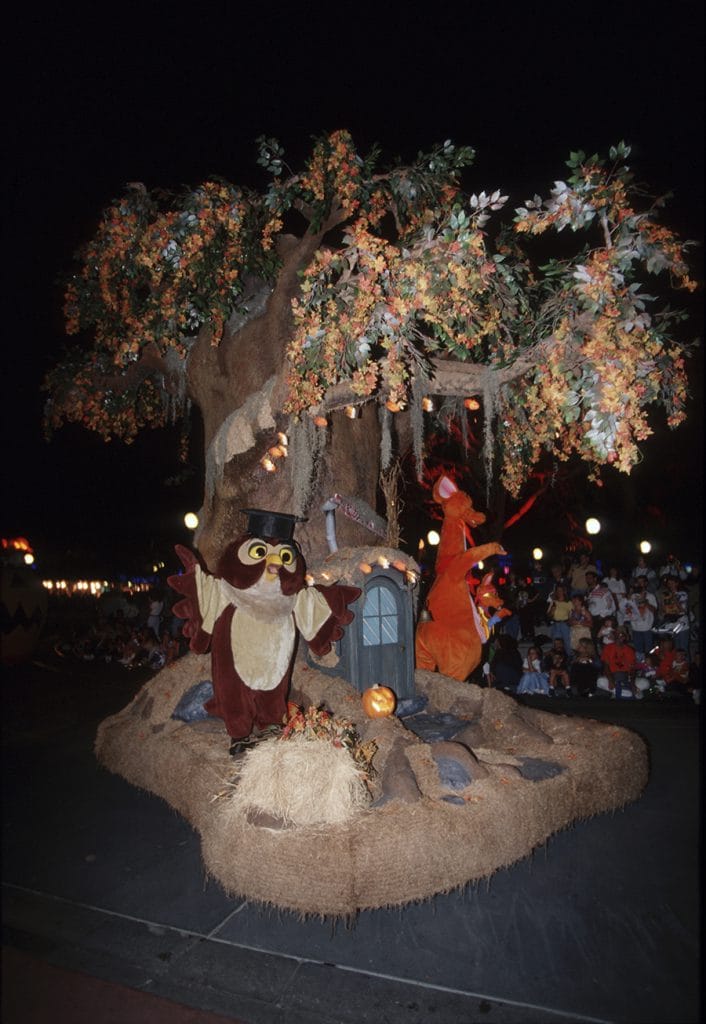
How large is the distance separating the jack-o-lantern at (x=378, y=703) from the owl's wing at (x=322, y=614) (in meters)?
0.65

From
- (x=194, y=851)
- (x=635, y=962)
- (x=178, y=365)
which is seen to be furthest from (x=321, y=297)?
(x=635, y=962)

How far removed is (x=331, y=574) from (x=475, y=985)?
3.89m

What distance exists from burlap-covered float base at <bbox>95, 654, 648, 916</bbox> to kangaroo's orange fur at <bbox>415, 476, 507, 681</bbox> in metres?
1.10

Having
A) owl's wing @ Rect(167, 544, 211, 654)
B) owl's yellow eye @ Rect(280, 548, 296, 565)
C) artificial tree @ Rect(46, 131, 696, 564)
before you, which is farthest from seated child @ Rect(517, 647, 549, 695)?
owl's wing @ Rect(167, 544, 211, 654)

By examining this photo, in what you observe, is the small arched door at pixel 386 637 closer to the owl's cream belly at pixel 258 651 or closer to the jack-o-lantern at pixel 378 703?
the jack-o-lantern at pixel 378 703

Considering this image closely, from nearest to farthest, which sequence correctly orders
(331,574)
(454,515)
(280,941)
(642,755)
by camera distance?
(280,941)
(642,755)
(331,574)
(454,515)

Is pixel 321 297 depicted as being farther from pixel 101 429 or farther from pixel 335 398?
pixel 101 429

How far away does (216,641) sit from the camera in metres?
5.61

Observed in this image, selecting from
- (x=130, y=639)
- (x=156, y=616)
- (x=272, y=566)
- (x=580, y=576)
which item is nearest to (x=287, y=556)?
Answer: (x=272, y=566)

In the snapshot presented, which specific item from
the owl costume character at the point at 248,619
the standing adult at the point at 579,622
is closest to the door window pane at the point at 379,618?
the owl costume character at the point at 248,619

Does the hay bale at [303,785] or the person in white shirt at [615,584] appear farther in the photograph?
the person in white shirt at [615,584]

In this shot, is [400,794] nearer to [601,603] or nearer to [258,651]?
[258,651]

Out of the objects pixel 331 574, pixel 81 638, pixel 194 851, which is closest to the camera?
pixel 194 851

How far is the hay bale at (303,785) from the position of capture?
153 inches
